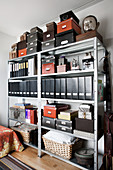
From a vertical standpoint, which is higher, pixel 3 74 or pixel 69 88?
pixel 3 74

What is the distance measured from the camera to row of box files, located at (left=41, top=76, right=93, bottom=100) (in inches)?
63.9

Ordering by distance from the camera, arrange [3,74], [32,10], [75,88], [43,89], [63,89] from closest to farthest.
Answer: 1. [75,88]
2. [63,89]
3. [43,89]
4. [32,10]
5. [3,74]

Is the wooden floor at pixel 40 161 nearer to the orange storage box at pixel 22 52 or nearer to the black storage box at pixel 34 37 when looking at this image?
the orange storage box at pixel 22 52

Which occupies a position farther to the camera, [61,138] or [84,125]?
[61,138]

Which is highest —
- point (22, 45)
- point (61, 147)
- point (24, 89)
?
point (22, 45)

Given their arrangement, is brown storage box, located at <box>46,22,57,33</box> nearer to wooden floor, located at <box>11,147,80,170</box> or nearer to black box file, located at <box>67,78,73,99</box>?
black box file, located at <box>67,78,73,99</box>

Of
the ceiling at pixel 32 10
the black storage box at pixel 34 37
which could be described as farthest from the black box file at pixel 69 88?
the ceiling at pixel 32 10

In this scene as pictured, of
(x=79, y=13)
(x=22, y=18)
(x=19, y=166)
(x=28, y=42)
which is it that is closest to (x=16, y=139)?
(x=19, y=166)

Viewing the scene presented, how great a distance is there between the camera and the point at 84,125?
162 cm

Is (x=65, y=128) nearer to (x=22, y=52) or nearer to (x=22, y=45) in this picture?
(x=22, y=52)

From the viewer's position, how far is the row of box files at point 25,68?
2203 millimetres

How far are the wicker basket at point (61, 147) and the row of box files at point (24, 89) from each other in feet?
2.72

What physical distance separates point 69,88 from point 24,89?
3.24 ft

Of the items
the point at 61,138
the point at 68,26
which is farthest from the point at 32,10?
the point at 61,138
